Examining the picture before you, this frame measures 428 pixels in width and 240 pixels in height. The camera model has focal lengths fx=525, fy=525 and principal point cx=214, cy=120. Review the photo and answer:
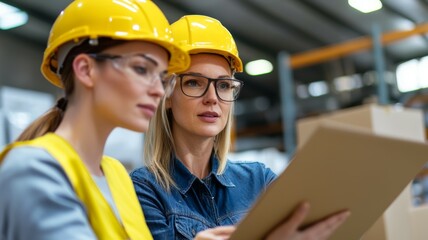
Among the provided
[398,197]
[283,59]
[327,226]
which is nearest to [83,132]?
[327,226]

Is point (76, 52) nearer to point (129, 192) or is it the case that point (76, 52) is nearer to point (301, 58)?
point (129, 192)

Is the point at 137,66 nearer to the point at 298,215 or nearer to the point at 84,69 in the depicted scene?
the point at 84,69

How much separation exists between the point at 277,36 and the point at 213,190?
7.90 metres

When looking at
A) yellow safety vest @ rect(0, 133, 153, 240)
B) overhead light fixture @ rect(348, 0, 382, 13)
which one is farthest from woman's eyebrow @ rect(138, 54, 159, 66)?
overhead light fixture @ rect(348, 0, 382, 13)

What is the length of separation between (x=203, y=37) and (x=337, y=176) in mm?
821

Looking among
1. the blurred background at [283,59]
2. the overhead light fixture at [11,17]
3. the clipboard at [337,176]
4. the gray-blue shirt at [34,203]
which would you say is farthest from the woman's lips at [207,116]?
the overhead light fixture at [11,17]

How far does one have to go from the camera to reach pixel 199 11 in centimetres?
801

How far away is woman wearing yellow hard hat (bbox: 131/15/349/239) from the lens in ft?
5.81

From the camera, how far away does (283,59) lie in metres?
6.03

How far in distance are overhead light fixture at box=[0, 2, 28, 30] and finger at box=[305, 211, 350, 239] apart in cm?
678

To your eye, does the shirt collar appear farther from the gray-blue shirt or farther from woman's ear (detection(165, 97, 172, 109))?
the gray-blue shirt

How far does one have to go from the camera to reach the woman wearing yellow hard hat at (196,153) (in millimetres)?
A: 1771

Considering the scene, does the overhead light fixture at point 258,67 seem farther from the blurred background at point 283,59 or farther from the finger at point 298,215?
the finger at point 298,215

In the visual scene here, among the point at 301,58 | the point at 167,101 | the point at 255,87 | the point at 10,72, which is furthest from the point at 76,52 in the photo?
the point at 255,87
